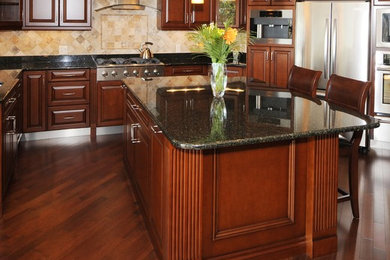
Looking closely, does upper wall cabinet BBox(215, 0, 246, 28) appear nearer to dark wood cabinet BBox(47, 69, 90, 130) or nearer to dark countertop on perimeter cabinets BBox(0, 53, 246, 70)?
dark countertop on perimeter cabinets BBox(0, 53, 246, 70)

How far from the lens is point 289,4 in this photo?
596 centimetres

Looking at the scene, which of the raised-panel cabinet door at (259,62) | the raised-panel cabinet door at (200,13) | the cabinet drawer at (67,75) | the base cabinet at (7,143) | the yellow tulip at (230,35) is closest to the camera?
the yellow tulip at (230,35)

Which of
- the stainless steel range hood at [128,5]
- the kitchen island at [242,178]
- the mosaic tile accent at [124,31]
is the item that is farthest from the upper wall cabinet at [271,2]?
the kitchen island at [242,178]

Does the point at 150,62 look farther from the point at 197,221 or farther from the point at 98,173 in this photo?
the point at 197,221

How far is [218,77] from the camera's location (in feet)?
10.8

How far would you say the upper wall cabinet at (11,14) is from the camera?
18.3 ft

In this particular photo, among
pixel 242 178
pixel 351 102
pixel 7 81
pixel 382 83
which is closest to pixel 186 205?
pixel 242 178

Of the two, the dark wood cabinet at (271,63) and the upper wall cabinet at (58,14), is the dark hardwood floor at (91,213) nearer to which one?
the dark wood cabinet at (271,63)

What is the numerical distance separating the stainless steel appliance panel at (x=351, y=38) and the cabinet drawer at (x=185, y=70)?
2042mm

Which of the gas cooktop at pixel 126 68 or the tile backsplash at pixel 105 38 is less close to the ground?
the tile backsplash at pixel 105 38

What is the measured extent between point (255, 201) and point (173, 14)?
15.1 ft

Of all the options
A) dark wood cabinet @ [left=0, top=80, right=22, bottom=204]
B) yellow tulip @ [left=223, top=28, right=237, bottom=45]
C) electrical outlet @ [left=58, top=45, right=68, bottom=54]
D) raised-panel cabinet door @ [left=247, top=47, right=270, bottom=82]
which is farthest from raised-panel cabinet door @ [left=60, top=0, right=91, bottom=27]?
yellow tulip @ [left=223, top=28, right=237, bottom=45]

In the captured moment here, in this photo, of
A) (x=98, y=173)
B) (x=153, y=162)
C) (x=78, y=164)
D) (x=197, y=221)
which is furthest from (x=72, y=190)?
(x=197, y=221)

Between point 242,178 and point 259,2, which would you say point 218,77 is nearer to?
point 242,178
